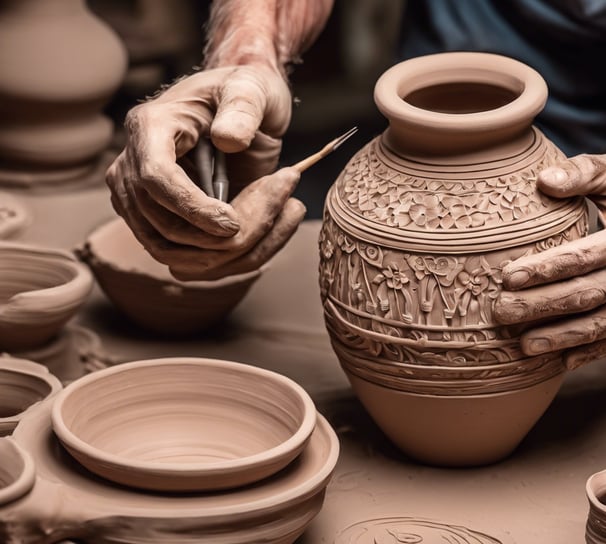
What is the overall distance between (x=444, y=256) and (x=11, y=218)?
1.24 meters

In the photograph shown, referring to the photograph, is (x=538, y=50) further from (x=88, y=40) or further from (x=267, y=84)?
(x=88, y=40)

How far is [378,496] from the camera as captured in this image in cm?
213

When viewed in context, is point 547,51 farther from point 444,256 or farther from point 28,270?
point 28,270

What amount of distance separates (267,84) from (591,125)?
797 millimetres

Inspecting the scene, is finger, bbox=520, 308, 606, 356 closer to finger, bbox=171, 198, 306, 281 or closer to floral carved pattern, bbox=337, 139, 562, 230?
floral carved pattern, bbox=337, 139, 562, 230

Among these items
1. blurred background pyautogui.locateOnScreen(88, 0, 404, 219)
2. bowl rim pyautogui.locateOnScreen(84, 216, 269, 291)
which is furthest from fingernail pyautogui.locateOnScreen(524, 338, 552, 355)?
blurred background pyautogui.locateOnScreen(88, 0, 404, 219)

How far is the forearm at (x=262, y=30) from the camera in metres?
2.39

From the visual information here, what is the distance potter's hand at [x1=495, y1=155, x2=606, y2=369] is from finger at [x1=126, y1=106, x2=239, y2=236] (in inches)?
16.8

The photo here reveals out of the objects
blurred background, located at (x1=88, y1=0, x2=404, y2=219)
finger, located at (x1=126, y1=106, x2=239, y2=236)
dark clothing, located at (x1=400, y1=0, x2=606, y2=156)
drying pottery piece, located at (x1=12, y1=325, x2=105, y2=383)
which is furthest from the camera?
blurred background, located at (x1=88, y1=0, x2=404, y2=219)

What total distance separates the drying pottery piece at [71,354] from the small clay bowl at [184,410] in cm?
46

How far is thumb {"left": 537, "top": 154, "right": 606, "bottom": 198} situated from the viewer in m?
2.03

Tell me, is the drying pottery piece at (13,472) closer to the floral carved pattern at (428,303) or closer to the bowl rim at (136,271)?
the floral carved pattern at (428,303)

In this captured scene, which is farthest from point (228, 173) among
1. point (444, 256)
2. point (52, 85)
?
point (52, 85)

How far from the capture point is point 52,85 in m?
3.44
